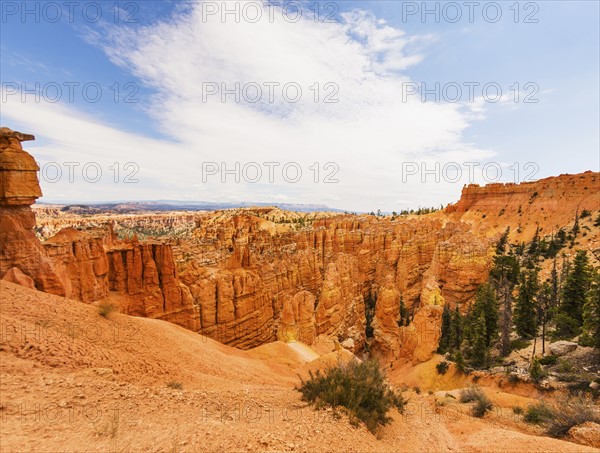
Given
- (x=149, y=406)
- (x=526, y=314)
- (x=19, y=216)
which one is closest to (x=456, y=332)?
(x=526, y=314)

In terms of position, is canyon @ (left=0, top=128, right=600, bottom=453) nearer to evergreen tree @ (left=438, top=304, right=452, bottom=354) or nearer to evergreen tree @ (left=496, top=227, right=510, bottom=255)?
evergreen tree @ (left=438, top=304, right=452, bottom=354)

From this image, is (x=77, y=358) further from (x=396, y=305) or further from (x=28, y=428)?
(x=396, y=305)

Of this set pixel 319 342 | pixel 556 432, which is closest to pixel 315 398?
pixel 556 432

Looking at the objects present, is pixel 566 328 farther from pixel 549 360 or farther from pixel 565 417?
pixel 565 417

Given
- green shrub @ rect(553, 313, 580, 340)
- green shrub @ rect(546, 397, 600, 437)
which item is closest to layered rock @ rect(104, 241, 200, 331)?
green shrub @ rect(546, 397, 600, 437)

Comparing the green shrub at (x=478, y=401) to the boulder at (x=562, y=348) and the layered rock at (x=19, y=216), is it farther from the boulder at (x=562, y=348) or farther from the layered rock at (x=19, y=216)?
the layered rock at (x=19, y=216)

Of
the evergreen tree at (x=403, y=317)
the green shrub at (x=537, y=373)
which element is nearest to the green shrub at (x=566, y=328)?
the green shrub at (x=537, y=373)

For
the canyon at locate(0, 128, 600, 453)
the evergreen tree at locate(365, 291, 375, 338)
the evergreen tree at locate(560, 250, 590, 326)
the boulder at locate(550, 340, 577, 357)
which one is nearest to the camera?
the canyon at locate(0, 128, 600, 453)
